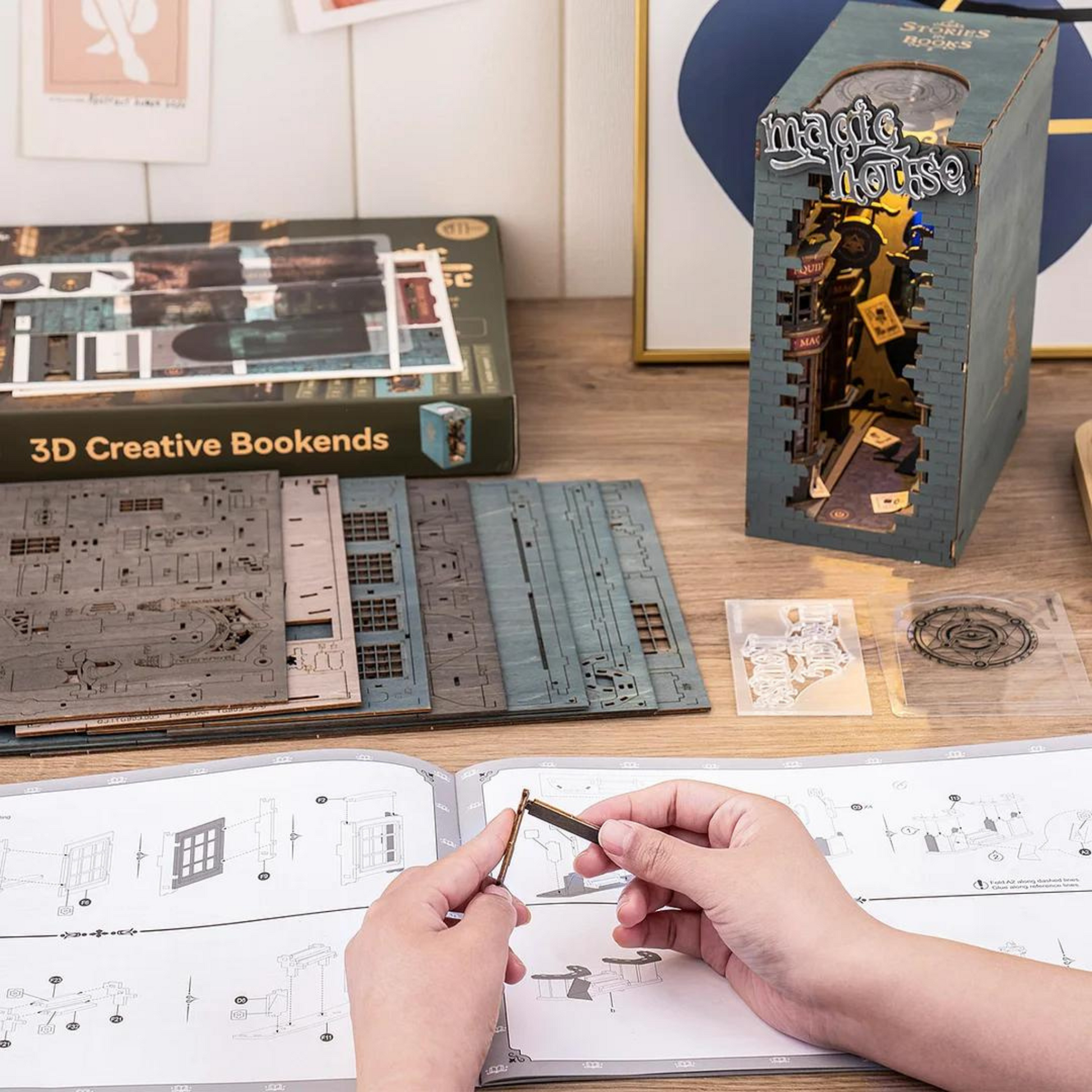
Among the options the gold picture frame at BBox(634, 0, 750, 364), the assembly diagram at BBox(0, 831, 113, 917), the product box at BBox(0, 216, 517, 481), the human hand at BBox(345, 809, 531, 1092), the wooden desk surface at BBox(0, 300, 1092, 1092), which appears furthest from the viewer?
the gold picture frame at BBox(634, 0, 750, 364)

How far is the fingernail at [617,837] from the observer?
27.2 inches

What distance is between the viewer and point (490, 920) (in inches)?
26.5

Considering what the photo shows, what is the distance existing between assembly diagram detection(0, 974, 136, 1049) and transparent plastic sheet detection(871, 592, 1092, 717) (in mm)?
442

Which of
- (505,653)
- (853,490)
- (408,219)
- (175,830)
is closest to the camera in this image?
(175,830)

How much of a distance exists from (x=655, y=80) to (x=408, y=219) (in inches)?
9.7

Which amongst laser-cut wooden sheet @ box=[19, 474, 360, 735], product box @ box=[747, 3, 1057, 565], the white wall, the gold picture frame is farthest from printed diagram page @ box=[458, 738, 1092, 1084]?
the white wall

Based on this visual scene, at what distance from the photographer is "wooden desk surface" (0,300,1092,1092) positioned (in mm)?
859

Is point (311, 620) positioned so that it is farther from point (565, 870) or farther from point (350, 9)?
point (350, 9)

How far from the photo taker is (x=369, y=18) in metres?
1.23

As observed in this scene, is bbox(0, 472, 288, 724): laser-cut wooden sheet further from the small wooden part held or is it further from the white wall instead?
the white wall

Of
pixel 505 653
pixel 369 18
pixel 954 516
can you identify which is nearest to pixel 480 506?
pixel 505 653

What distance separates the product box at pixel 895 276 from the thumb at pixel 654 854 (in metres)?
0.38

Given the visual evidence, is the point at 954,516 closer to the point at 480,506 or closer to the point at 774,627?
the point at 774,627

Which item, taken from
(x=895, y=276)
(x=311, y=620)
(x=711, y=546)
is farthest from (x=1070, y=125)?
(x=311, y=620)
